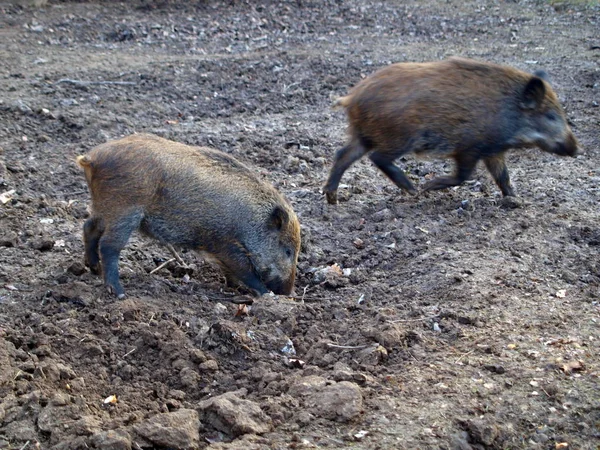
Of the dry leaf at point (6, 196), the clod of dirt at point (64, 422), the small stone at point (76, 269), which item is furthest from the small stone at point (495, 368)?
the dry leaf at point (6, 196)

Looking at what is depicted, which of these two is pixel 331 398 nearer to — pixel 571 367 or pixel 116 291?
pixel 571 367

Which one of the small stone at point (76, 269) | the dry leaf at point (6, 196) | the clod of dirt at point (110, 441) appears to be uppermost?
the clod of dirt at point (110, 441)

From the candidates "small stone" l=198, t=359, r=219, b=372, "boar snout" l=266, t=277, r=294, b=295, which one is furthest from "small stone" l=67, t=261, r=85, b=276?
"small stone" l=198, t=359, r=219, b=372

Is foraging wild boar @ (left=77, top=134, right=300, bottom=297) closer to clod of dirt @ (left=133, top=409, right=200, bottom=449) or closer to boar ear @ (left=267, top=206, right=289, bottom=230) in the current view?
boar ear @ (left=267, top=206, right=289, bottom=230)

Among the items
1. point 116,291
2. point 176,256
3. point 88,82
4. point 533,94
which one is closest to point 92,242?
point 116,291

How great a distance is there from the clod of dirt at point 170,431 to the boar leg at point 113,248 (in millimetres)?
1501

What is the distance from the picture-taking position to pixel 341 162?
20.9 feet

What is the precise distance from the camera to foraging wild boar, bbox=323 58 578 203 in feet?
20.1

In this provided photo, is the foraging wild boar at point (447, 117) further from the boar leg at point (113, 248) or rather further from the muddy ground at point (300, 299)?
the boar leg at point (113, 248)

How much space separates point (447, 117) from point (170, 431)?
3704mm

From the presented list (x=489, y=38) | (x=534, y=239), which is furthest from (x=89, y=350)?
(x=489, y=38)

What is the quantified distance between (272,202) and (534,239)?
6.28ft

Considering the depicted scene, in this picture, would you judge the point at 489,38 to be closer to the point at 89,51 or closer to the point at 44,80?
the point at 89,51

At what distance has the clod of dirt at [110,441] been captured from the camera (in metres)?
3.19
